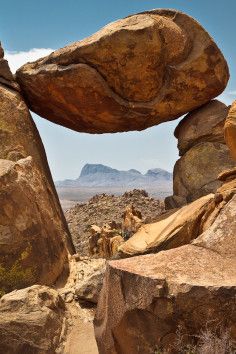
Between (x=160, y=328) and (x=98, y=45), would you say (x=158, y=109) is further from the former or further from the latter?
(x=160, y=328)

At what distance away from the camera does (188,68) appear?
14.4m

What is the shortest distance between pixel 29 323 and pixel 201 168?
31.8ft

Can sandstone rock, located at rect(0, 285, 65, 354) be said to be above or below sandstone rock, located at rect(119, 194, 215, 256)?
below

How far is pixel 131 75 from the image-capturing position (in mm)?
13961

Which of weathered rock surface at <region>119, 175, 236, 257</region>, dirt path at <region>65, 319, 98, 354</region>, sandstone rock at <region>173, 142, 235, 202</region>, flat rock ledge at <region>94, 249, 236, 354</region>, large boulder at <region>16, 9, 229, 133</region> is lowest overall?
dirt path at <region>65, 319, 98, 354</region>

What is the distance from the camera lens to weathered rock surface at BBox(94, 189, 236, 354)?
5.61 metres

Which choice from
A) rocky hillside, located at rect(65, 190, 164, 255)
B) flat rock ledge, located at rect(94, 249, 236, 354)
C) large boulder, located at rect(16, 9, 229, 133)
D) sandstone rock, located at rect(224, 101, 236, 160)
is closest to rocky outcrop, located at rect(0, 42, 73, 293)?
flat rock ledge, located at rect(94, 249, 236, 354)

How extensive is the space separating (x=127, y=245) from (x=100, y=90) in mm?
5996

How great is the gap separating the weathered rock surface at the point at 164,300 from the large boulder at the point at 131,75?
28.1ft

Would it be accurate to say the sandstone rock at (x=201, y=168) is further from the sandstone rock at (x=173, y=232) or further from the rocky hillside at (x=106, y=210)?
the rocky hillside at (x=106, y=210)

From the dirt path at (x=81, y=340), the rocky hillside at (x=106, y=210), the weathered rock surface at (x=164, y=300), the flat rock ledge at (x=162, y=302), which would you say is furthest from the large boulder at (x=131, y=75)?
the rocky hillside at (x=106, y=210)

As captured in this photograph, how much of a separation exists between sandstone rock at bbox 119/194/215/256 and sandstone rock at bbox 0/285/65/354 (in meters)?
2.48

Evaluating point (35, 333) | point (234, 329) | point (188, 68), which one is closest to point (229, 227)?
point (234, 329)

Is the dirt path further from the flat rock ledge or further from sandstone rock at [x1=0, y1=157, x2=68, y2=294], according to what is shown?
sandstone rock at [x1=0, y1=157, x2=68, y2=294]
